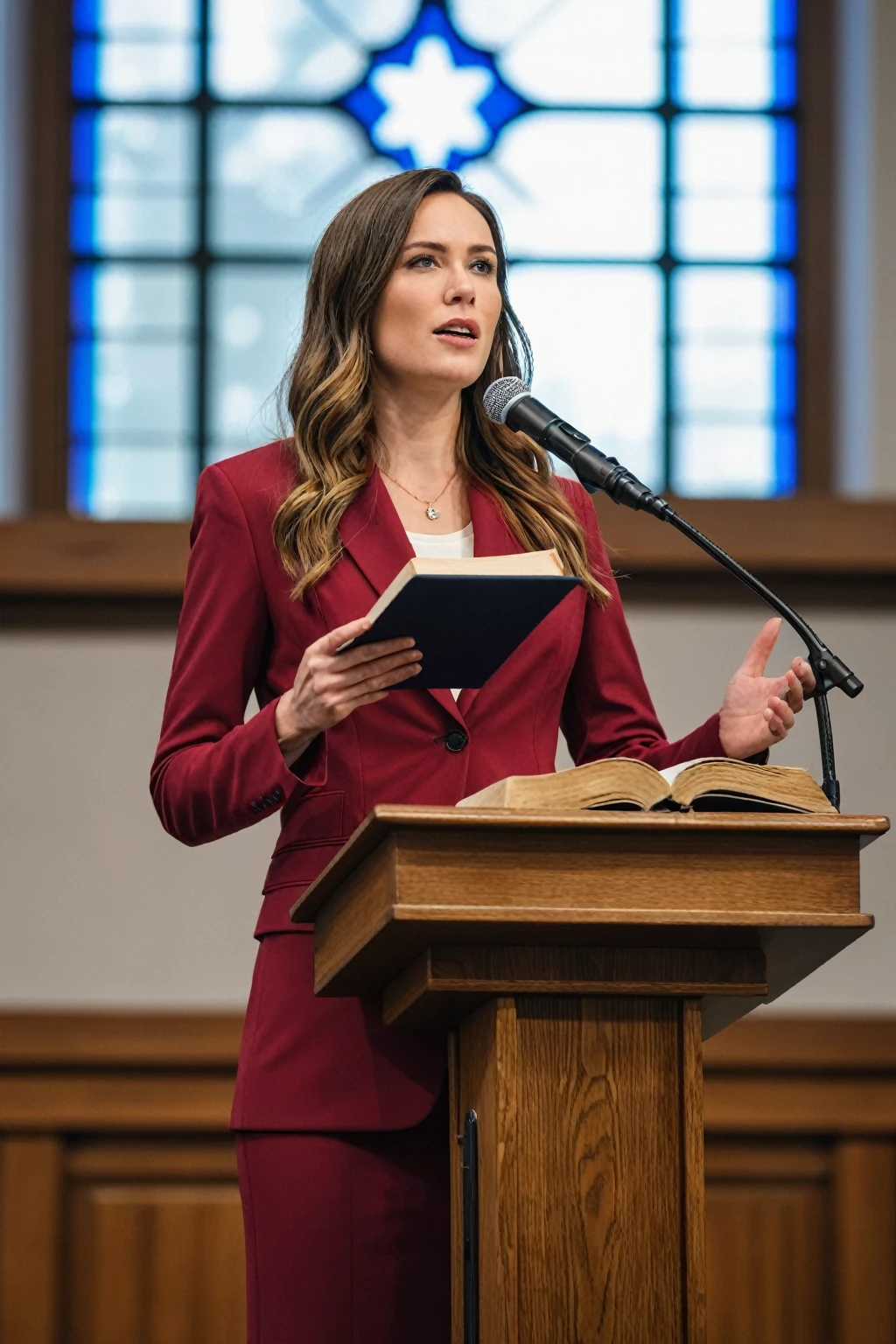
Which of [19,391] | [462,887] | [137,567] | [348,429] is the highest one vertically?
[19,391]

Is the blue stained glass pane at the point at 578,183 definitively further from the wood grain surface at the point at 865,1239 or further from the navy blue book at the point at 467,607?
the navy blue book at the point at 467,607

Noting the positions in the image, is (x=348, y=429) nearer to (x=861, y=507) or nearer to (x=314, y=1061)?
(x=314, y=1061)

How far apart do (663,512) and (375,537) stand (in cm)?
34

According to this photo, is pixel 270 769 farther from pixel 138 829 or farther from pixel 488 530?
pixel 138 829

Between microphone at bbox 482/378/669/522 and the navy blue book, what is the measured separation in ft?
0.84

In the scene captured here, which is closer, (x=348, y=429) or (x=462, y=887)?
(x=462, y=887)

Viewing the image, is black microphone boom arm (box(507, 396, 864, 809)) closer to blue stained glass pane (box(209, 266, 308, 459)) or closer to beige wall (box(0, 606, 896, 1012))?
beige wall (box(0, 606, 896, 1012))

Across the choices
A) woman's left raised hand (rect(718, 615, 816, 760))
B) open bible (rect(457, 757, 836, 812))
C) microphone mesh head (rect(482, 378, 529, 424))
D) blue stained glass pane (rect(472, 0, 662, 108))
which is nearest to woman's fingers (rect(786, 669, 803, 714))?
woman's left raised hand (rect(718, 615, 816, 760))

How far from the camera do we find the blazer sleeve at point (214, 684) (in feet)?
6.24

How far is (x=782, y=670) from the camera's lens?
3891mm

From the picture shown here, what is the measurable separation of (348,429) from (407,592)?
677 millimetres

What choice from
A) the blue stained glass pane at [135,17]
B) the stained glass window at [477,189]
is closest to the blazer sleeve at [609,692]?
the stained glass window at [477,189]

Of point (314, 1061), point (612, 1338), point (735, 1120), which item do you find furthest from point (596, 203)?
point (612, 1338)

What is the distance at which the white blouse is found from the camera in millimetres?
2148
